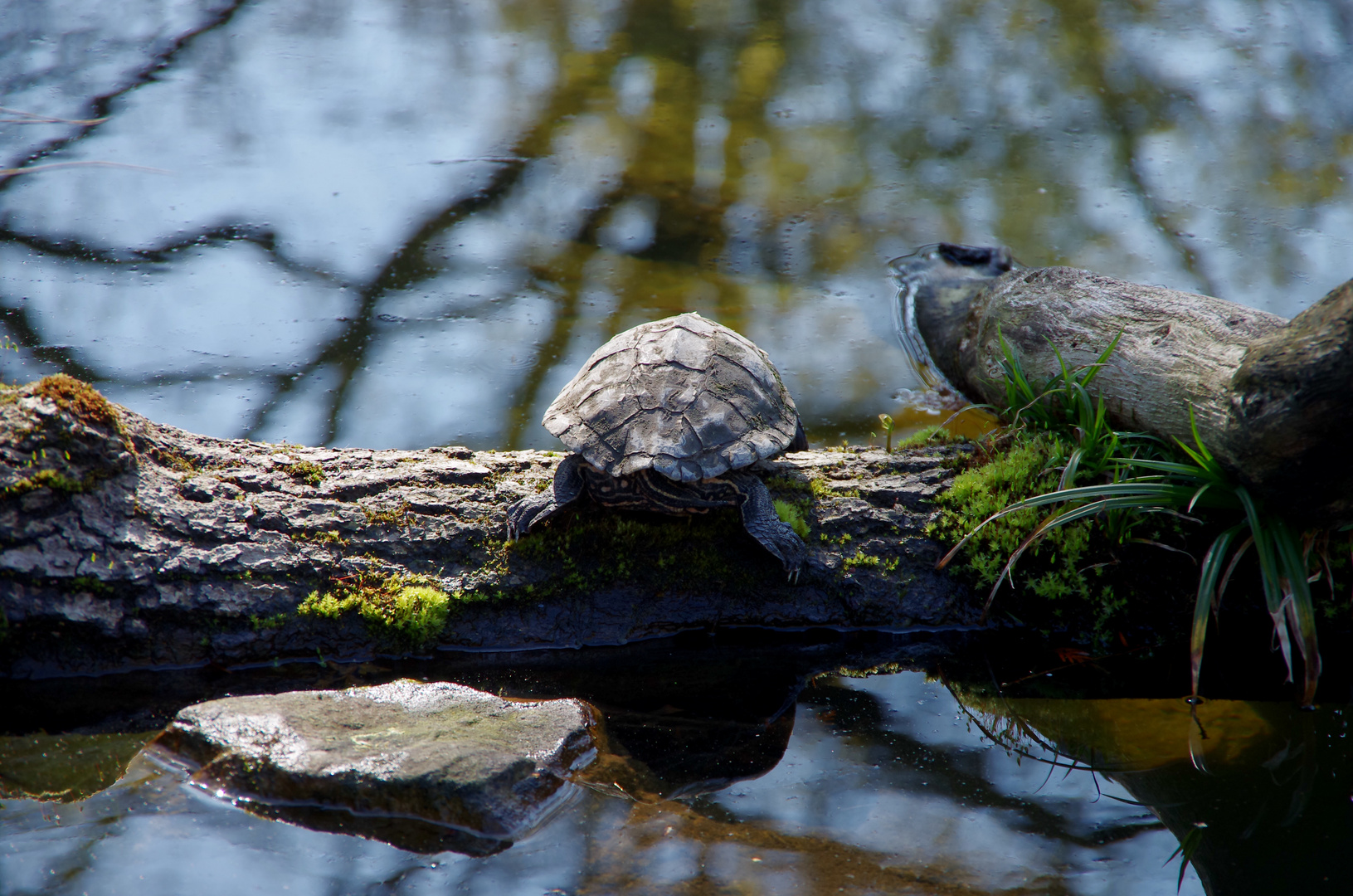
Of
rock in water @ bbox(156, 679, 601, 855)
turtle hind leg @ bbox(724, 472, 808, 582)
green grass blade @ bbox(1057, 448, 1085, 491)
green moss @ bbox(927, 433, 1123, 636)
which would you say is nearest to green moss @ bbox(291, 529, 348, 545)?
rock in water @ bbox(156, 679, 601, 855)

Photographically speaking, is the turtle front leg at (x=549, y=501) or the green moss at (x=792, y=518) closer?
the turtle front leg at (x=549, y=501)

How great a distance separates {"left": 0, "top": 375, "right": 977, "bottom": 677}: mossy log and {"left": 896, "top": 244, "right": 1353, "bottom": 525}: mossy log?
877 millimetres

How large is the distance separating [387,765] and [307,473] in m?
1.42

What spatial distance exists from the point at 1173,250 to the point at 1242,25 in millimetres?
5476

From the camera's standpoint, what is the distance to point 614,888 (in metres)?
2.21

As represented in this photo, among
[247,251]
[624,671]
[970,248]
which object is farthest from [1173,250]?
[247,251]

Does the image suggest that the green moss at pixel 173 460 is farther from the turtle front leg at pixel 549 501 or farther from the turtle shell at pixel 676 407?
the turtle shell at pixel 676 407

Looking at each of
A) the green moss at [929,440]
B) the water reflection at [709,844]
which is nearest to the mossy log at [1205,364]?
the green moss at [929,440]

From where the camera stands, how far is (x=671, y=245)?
638cm

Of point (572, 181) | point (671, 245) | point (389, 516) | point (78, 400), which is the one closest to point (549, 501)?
point (389, 516)

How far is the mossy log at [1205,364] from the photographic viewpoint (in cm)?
256

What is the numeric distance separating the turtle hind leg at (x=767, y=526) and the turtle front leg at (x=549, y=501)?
56 cm

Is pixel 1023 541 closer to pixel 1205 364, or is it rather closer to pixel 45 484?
pixel 1205 364

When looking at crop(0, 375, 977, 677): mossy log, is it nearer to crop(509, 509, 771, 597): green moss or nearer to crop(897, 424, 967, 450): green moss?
crop(509, 509, 771, 597): green moss
